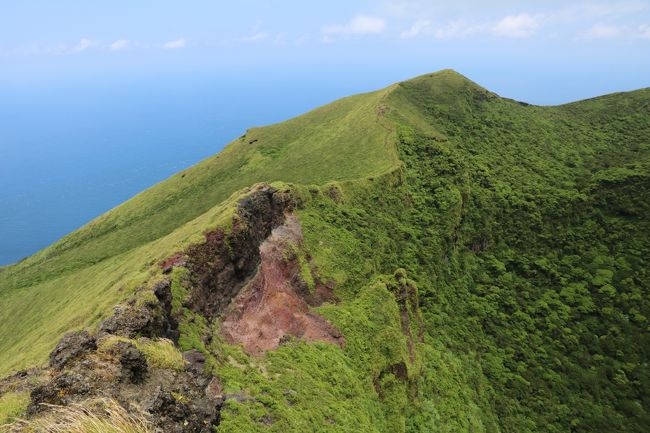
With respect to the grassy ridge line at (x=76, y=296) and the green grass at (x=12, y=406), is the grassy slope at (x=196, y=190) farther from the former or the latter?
the green grass at (x=12, y=406)

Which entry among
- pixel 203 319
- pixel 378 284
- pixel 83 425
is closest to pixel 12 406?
pixel 83 425

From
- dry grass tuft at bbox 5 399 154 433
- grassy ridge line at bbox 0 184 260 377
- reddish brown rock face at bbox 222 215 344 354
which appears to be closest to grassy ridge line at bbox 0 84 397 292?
grassy ridge line at bbox 0 184 260 377

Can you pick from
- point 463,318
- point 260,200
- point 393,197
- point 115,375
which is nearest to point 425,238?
point 393,197

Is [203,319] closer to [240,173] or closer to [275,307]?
[275,307]

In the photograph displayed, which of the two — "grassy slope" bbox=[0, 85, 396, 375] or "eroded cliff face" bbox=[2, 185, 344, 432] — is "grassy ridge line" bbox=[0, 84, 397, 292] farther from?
"eroded cliff face" bbox=[2, 185, 344, 432]

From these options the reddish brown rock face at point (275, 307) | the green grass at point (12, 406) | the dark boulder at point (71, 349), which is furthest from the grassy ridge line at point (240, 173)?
the green grass at point (12, 406)

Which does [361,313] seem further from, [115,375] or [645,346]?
[645,346]

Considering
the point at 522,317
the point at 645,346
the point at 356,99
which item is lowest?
the point at 645,346
